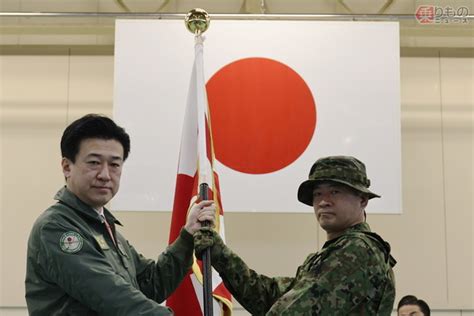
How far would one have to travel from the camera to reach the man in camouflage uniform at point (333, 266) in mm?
2621

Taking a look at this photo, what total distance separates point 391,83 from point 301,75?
579 millimetres

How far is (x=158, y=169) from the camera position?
204 inches

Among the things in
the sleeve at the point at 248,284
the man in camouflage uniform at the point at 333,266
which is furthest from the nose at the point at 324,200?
the sleeve at the point at 248,284

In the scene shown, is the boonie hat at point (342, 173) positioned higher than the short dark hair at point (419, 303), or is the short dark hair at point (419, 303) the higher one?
the boonie hat at point (342, 173)

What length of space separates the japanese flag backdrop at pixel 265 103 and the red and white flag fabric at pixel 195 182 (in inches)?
55.7

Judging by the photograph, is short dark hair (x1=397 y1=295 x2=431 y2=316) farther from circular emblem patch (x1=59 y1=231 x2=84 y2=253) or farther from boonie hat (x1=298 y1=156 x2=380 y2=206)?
circular emblem patch (x1=59 y1=231 x2=84 y2=253)

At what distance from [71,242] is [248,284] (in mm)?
777

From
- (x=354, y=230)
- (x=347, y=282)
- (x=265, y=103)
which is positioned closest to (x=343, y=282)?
(x=347, y=282)

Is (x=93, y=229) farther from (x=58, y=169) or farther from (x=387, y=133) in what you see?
(x=58, y=169)

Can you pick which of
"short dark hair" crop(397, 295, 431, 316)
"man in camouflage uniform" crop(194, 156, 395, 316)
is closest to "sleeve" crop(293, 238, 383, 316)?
Answer: "man in camouflage uniform" crop(194, 156, 395, 316)

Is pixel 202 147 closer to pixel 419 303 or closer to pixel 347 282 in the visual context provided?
pixel 347 282

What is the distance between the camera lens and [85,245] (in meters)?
2.43

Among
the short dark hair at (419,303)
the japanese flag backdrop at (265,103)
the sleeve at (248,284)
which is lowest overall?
the short dark hair at (419,303)

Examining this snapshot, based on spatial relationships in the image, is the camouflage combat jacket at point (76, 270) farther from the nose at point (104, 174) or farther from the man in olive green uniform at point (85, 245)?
the nose at point (104, 174)
